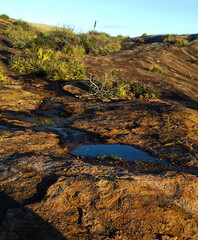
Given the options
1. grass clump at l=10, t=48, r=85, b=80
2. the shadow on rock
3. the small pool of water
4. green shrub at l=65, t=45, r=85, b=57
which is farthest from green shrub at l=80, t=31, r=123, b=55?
the shadow on rock

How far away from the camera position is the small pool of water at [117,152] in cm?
372

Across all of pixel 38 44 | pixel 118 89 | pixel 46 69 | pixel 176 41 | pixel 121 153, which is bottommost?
pixel 121 153

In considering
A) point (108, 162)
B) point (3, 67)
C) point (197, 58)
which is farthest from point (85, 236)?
point (197, 58)

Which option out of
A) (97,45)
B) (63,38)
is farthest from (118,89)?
(63,38)

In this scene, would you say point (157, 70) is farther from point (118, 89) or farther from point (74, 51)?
point (118, 89)

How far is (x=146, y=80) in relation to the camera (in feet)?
35.0

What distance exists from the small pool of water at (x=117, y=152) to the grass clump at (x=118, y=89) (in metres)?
3.69

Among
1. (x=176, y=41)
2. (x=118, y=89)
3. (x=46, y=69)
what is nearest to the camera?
(x=118, y=89)

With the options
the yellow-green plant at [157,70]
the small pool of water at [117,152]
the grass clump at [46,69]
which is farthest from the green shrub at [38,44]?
the small pool of water at [117,152]

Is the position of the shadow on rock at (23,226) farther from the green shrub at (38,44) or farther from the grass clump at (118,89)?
the green shrub at (38,44)

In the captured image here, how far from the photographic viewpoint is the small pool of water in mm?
3722

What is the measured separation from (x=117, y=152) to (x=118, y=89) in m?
4.41

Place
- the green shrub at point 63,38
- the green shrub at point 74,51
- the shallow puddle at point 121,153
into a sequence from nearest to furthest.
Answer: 1. the shallow puddle at point 121,153
2. the green shrub at point 74,51
3. the green shrub at point 63,38

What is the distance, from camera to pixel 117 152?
3.91 m
